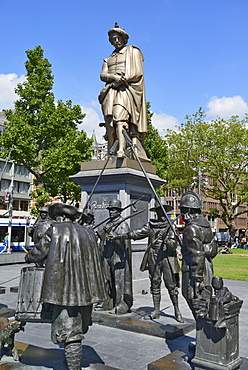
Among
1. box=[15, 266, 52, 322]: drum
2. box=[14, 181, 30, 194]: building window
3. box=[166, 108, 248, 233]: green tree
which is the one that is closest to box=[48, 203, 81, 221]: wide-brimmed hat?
box=[15, 266, 52, 322]: drum

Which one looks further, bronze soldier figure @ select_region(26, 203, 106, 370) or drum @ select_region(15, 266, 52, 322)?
drum @ select_region(15, 266, 52, 322)

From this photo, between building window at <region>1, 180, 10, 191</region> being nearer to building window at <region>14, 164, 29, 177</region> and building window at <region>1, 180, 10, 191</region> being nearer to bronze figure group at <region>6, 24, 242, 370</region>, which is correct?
building window at <region>14, 164, 29, 177</region>

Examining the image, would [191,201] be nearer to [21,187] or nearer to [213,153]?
[213,153]

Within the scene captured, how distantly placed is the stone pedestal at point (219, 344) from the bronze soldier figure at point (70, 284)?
1.43 meters

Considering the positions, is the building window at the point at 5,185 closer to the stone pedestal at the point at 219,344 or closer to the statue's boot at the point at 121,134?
the statue's boot at the point at 121,134

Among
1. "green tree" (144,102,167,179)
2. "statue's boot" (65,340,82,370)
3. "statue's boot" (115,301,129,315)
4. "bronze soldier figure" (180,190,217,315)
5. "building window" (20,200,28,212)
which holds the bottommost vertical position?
"statue's boot" (115,301,129,315)

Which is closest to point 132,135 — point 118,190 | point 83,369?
point 118,190

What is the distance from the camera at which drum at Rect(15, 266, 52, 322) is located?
17.5ft

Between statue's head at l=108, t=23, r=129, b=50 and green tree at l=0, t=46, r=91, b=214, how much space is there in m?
15.2

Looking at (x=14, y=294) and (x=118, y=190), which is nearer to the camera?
(x=118, y=190)

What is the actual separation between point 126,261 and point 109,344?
2064 millimetres

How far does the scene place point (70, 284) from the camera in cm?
453

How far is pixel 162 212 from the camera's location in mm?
7883

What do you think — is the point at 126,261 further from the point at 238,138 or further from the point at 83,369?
the point at 238,138
